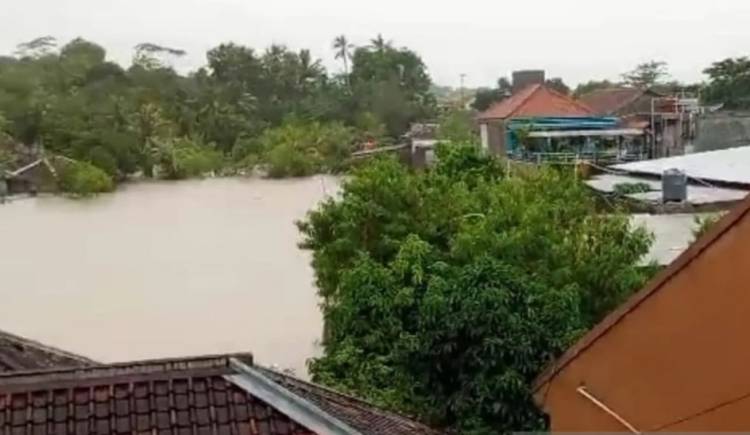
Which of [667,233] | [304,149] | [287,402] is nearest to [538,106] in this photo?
[304,149]

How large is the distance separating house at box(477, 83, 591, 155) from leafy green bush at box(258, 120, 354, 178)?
461cm

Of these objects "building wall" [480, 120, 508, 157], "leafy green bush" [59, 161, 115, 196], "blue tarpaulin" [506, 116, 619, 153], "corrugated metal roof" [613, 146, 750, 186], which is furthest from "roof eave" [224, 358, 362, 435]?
"leafy green bush" [59, 161, 115, 196]

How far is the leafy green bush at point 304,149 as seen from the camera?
21531 mm

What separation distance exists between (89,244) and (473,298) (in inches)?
407

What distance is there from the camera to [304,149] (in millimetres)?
22172

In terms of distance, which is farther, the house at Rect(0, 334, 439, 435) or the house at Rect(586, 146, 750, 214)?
the house at Rect(586, 146, 750, 214)

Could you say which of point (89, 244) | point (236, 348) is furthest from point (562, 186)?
point (89, 244)

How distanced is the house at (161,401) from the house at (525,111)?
1424 cm

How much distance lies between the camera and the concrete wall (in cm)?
1552

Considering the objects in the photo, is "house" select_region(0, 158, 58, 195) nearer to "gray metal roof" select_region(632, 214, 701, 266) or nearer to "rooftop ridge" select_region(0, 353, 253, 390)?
"gray metal roof" select_region(632, 214, 701, 266)

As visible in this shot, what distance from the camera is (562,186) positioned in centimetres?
860

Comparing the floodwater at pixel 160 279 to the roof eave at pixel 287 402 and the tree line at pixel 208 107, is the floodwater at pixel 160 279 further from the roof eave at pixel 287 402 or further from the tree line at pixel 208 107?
the roof eave at pixel 287 402

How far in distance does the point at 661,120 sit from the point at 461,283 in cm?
1240

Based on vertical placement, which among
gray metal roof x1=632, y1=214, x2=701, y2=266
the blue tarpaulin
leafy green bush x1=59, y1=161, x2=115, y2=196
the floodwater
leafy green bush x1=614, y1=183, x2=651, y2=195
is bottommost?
the floodwater
